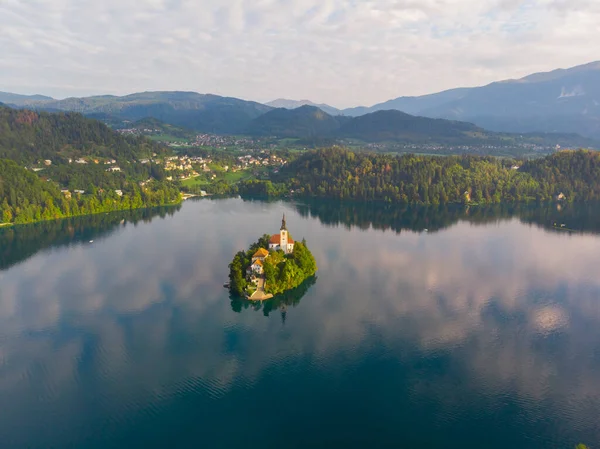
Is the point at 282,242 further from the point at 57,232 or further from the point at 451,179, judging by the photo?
the point at 451,179

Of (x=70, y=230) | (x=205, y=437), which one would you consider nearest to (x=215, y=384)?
(x=205, y=437)

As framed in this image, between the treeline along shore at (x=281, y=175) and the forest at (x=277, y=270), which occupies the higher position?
the treeline along shore at (x=281, y=175)

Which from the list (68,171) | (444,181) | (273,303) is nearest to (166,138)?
(68,171)

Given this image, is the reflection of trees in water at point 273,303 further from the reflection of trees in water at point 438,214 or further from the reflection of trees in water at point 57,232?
the reflection of trees in water at point 438,214

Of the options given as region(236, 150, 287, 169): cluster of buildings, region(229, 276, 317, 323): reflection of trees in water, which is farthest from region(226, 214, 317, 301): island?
region(236, 150, 287, 169): cluster of buildings

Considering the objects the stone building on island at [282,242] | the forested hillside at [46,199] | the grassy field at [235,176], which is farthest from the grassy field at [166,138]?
the stone building on island at [282,242]

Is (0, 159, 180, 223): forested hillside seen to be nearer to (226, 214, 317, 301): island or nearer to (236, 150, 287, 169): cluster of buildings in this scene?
(226, 214, 317, 301): island
